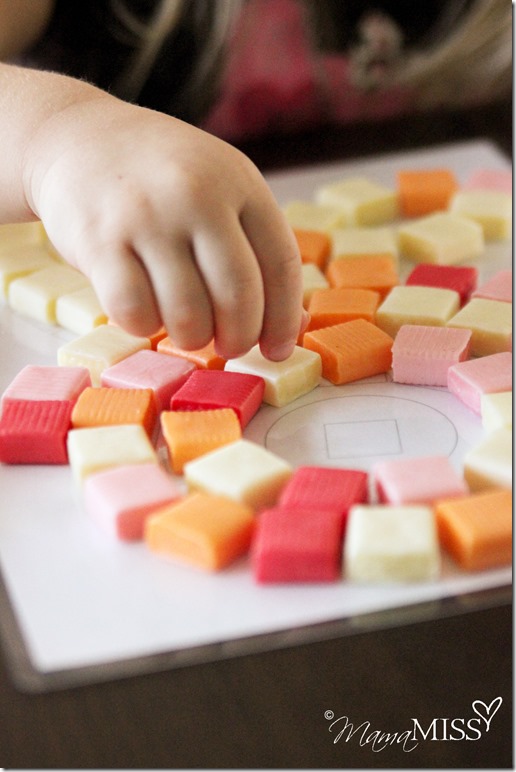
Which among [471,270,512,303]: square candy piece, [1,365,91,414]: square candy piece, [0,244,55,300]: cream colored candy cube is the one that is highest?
[471,270,512,303]: square candy piece

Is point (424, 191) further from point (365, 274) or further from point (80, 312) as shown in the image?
point (80, 312)

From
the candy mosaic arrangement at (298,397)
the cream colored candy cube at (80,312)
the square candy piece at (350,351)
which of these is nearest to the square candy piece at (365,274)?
the candy mosaic arrangement at (298,397)

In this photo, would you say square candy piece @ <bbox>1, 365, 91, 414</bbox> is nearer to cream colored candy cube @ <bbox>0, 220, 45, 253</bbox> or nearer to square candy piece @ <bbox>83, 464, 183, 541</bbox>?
square candy piece @ <bbox>83, 464, 183, 541</bbox>

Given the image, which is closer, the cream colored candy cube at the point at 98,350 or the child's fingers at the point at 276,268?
the child's fingers at the point at 276,268

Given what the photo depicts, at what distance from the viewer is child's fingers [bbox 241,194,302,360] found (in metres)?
0.74

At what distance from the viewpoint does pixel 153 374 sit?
818 mm

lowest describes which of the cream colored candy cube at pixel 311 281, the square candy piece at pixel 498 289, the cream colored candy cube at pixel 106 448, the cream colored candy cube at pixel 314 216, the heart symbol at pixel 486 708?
the cream colored candy cube at pixel 314 216

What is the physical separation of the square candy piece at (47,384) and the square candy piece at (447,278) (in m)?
0.32

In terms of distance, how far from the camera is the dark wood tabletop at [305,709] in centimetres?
54

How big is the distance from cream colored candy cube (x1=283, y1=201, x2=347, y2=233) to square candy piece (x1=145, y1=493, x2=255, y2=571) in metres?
0.50

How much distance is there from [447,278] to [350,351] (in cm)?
17

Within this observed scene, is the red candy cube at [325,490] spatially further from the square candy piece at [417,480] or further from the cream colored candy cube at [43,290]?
the cream colored candy cube at [43,290]

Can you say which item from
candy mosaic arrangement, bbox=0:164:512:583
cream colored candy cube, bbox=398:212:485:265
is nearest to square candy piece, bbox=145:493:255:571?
candy mosaic arrangement, bbox=0:164:512:583

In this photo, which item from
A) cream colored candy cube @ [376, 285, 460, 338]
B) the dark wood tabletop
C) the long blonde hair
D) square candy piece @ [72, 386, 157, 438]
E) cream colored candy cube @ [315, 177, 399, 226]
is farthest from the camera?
the long blonde hair
